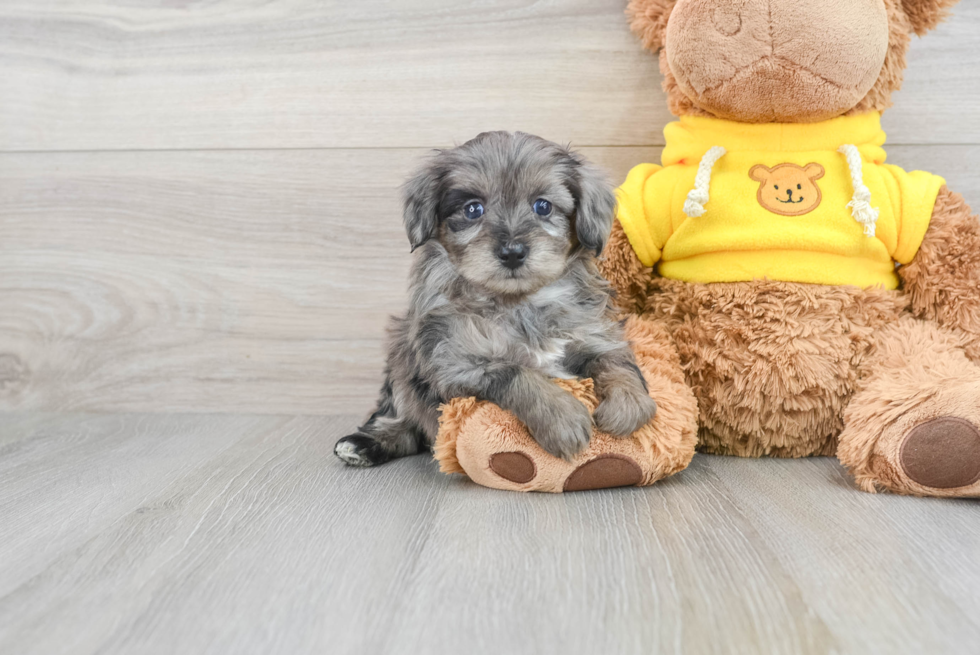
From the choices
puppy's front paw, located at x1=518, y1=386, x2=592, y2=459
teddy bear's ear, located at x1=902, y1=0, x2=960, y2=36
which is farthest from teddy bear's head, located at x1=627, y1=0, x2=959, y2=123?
puppy's front paw, located at x1=518, y1=386, x2=592, y2=459

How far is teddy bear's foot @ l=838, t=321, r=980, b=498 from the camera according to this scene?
1455mm

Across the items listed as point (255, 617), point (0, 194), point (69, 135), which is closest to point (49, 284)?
point (0, 194)

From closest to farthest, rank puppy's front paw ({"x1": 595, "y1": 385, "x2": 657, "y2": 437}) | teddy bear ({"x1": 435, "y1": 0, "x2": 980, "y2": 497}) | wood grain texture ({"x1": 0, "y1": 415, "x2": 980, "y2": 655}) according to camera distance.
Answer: wood grain texture ({"x1": 0, "y1": 415, "x2": 980, "y2": 655}) < puppy's front paw ({"x1": 595, "y1": 385, "x2": 657, "y2": 437}) < teddy bear ({"x1": 435, "y1": 0, "x2": 980, "y2": 497})

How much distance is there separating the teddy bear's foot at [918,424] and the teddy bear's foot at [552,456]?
0.36 meters

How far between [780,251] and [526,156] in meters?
0.66

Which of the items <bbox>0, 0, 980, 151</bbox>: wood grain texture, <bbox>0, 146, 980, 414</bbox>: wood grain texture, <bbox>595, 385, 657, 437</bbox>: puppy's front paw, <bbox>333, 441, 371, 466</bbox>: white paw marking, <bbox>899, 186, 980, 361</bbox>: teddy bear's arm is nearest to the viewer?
<bbox>595, 385, 657, 437</bbox>: puppy's front paw

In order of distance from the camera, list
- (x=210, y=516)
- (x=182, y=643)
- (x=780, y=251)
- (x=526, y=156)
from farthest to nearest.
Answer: (x=780, y=251)
(x=526, y=156)
(x=210, y=516)
(x=182, y=643)

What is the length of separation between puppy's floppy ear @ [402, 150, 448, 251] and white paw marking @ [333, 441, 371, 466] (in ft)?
1.75

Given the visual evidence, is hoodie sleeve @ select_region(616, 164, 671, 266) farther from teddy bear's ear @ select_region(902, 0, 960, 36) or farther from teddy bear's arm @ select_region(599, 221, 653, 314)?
teddy bear's ear @ select_region(902, 0, 960, 36)

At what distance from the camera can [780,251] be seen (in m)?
1.81

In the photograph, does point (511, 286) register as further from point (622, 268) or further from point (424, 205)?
point (622, 268)

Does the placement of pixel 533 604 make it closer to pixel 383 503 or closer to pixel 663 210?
pixel 383 503

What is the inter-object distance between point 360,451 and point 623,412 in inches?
27.4

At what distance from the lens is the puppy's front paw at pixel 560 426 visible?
4.89ft
